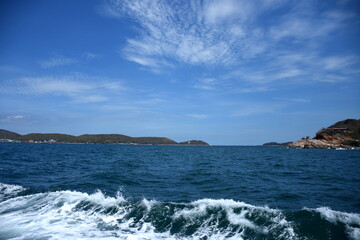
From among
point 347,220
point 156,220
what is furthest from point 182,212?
point 347,220

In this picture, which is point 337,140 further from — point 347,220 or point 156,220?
point 156,220

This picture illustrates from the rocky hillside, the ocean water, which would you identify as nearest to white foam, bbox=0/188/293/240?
the ocean water

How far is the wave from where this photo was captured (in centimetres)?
742

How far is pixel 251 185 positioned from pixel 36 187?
1518cm

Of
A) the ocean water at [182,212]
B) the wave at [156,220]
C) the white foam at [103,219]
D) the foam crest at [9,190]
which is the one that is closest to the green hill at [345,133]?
the ocean water at [182,212]

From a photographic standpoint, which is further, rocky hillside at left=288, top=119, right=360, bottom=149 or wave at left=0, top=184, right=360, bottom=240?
rocky hillside at left=288, top=119, right=360, bottom=149

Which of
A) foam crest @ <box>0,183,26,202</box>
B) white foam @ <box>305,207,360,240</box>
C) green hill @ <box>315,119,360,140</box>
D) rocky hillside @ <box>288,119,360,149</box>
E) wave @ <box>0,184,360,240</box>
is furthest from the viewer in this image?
green hill @ <box>315,119,360,140</box>

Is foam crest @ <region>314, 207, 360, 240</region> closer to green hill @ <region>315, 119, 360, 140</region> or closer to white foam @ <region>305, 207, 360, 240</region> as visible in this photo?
white foam @ <region>305, 207, 360, 240</region>

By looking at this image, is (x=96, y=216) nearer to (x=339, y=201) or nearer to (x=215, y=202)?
(x=215, y=202)

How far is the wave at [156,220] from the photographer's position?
7418 mm

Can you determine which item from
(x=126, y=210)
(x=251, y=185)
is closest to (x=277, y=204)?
(x=251, y=185)

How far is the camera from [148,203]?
410 inches

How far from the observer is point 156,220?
8.72 meters

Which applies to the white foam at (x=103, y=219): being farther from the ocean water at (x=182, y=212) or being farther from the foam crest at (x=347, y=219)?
the foam crest at (x=347, y=219)
